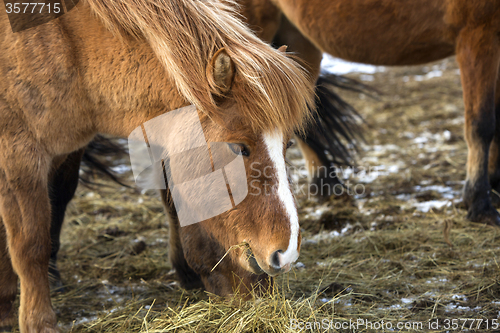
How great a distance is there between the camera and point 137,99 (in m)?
2.03

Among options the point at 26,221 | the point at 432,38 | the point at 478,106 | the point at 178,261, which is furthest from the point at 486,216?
the point at 26,221

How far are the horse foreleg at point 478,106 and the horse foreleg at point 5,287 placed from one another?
294 centimetres

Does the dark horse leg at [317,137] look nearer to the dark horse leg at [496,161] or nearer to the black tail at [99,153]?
the dark horse leg at [496,161]

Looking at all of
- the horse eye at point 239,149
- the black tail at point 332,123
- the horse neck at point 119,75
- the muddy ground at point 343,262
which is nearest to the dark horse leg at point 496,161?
the muddy ground at point 343,262

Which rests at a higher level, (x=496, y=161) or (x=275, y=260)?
(x=275, y=260)

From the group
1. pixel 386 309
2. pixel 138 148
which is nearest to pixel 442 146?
pixel 386 309

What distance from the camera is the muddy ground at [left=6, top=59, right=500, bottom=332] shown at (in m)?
2.14

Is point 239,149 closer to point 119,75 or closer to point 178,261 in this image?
point 119,75

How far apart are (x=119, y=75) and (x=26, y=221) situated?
2.41ft

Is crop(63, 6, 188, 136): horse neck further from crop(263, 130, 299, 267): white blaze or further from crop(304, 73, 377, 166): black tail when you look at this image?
crop(304, 73, 377, 166): black tail

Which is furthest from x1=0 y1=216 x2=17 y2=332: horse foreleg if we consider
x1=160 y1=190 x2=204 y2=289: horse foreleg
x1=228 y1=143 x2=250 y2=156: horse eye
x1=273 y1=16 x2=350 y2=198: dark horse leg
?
x1=273 y1=16 x2=350 y2=198: dark horse leg

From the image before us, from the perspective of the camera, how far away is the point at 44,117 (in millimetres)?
2035

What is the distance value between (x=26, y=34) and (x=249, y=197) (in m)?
1.21

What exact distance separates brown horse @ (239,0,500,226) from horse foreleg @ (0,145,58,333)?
1915 millimetres
